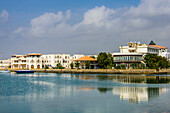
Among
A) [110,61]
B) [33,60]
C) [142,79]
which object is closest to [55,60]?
[33,60]

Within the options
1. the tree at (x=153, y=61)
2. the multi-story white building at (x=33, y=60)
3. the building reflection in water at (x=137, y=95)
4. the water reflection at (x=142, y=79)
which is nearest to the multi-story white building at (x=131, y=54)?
the tree at (x=153, y=61)

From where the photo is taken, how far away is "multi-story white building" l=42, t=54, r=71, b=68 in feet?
453

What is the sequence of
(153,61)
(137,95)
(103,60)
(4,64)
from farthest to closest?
(4,64) → (103,60) → (153,61) → (137,95)

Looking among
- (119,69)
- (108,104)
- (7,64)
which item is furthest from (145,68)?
(7,64)

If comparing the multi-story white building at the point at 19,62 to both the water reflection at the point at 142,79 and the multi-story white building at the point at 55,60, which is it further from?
the water reflection at the point at 142,79

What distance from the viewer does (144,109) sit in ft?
74.8

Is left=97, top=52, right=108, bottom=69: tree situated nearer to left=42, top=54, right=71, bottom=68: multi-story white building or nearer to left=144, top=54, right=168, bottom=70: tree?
left=144, top=54, right=168, bottom=70: tree

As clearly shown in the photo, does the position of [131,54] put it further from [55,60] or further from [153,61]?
[55,60]

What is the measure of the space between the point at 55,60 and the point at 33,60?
37.6 feet

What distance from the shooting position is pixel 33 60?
133375mm

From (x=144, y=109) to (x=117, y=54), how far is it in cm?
7863

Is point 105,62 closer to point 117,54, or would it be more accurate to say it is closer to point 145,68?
point 117,54

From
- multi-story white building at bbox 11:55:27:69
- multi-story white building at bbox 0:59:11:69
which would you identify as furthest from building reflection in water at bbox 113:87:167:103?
multi-story white building at bbox 0:59:11:69

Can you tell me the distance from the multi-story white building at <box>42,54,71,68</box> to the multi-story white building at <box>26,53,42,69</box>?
4668 millimetres
